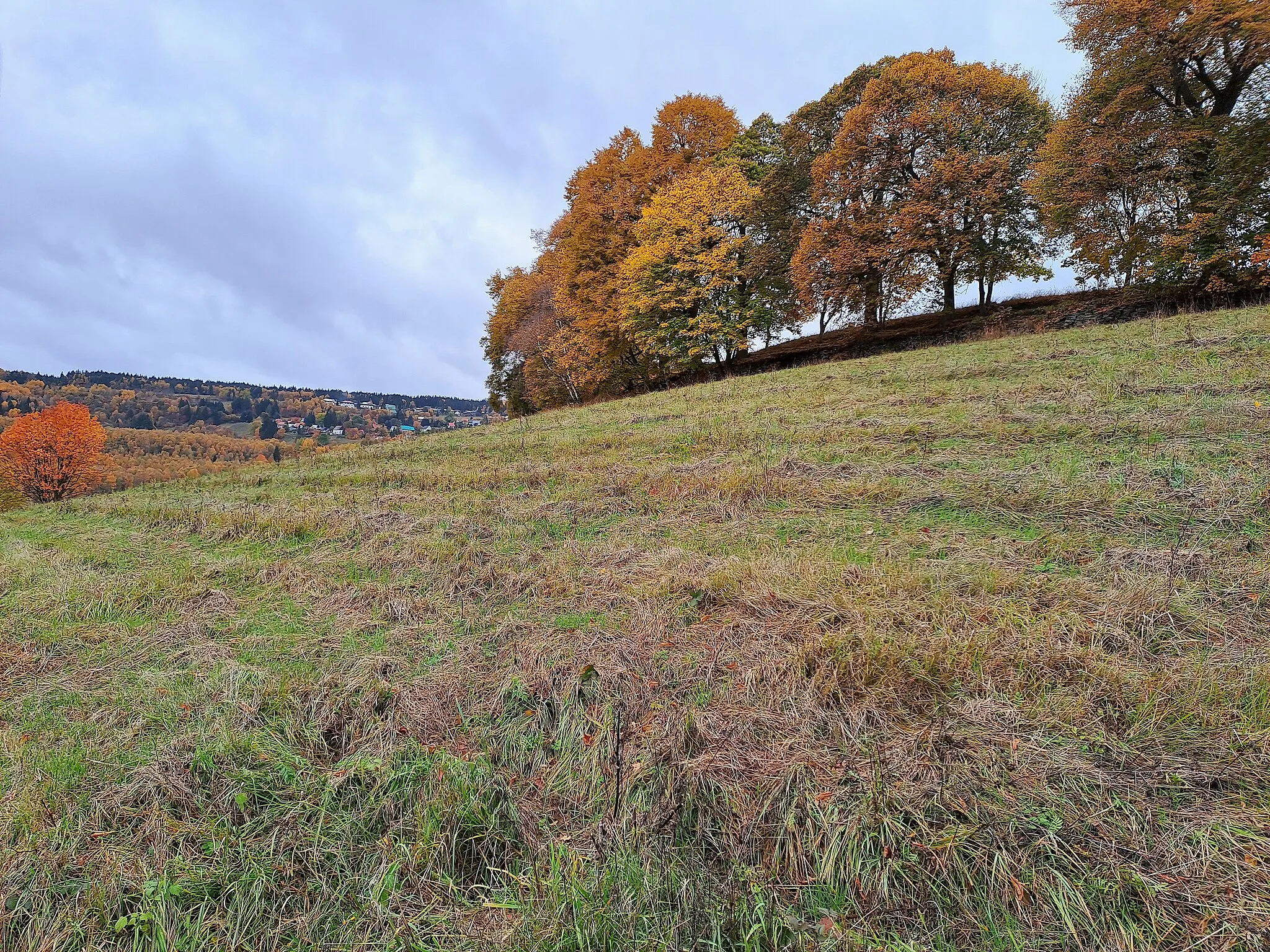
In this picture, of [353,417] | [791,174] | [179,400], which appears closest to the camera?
[791,174]

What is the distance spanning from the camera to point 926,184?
17094 mm

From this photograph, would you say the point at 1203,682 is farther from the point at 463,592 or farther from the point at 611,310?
the point at 611,310

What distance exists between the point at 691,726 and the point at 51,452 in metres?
56.4

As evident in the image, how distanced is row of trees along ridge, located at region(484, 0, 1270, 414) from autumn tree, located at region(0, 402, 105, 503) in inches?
1567

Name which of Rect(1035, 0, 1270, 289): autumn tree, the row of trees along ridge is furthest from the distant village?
Rect(1035, 0, 1270, 289): autumn tree

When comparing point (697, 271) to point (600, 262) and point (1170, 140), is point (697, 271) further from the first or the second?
point (1170, 140)

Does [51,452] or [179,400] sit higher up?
[179,400]

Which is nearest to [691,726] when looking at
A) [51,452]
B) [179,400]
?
[51,452]

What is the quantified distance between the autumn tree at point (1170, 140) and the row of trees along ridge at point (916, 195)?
1.9 inches

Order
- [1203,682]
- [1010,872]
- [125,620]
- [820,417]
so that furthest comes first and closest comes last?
1. [820,417]
2. [125,620]
3. [1203,682]
4. [1010,872]

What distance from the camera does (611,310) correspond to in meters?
23.9

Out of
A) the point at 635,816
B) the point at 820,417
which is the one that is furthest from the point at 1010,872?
the point at 820,417

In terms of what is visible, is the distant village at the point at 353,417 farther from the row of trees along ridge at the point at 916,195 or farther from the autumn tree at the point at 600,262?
the row of trees along ridge at the point at 916,195

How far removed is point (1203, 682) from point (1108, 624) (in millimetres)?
540
